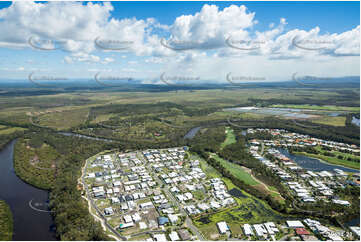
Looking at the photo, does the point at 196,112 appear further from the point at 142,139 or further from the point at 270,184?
the point at 270,184

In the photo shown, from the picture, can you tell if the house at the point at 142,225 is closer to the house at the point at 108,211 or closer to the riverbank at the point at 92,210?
the riverbank at the point at 92,210

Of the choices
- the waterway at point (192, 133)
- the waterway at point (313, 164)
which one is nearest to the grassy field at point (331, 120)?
the waterway at point (313, 164)

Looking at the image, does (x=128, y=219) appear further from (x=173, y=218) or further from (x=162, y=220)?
(x=173, y=218)

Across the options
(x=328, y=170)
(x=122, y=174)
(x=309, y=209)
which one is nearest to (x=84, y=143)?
(x=122, y=174)

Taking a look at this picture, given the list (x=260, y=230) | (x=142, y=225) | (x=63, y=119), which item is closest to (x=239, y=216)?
(x=260, y=230)

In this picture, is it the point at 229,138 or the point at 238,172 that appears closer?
the point at 238,172

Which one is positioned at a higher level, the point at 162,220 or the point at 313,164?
the point at 313,164
